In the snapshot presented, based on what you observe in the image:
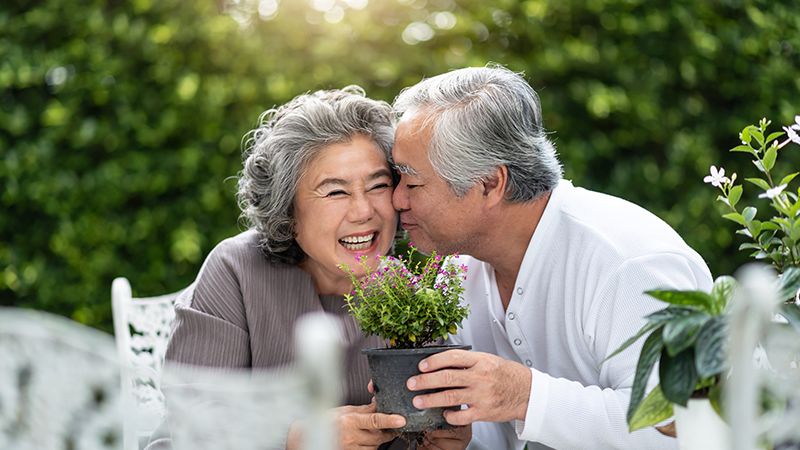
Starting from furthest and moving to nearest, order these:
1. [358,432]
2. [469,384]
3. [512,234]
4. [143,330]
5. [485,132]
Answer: [143,330] → [512,234] → [485,132] → [358,432] → [469,384]

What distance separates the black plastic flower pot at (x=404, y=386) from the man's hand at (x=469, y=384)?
18 millimetres

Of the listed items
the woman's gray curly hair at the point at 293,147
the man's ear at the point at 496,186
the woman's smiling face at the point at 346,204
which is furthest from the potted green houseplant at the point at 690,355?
the woman's gray curly hair at the point at 293,147

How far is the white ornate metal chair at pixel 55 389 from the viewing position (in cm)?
82

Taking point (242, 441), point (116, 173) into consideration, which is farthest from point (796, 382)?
point (116, 173)

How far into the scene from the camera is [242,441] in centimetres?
77

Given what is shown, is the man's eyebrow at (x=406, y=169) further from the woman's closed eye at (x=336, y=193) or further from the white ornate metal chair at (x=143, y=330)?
the white ornate metal chair at (x=143, y=330)

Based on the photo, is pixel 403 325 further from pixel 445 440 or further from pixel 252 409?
pixel 252 409

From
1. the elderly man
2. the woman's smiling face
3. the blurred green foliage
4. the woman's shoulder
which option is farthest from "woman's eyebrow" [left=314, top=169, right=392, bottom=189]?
the blurred green foliage

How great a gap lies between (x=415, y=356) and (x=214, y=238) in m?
2.38

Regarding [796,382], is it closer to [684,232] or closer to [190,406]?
[190,406]

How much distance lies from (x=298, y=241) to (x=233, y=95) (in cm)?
160

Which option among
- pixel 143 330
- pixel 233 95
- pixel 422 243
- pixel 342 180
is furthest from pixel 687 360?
pixel 233 95

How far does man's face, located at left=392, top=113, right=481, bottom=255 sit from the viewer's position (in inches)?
75.0

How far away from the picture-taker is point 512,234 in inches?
77.9
